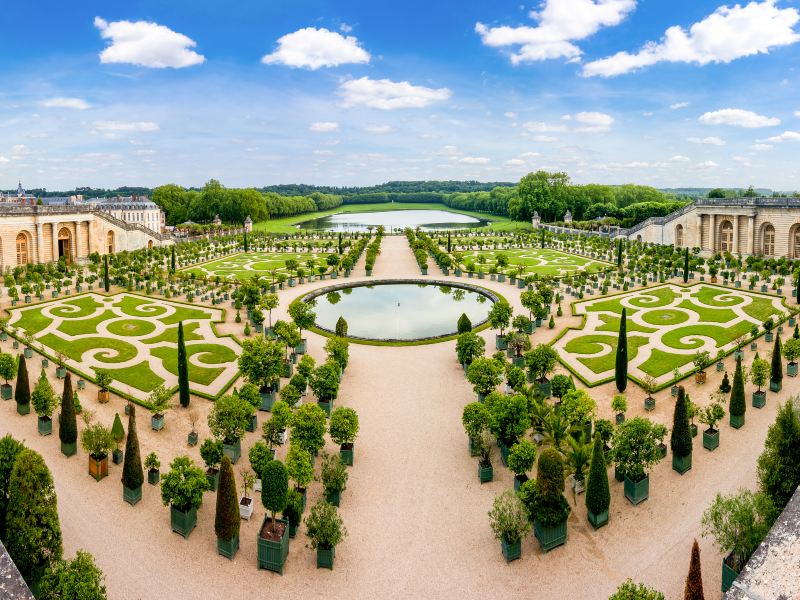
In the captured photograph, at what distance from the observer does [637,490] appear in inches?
657

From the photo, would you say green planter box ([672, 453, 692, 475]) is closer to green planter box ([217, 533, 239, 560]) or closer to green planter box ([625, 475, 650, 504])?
green planter box ([625, 475, 650, 504])

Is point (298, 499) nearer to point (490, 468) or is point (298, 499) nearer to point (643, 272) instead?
point (490, 468)

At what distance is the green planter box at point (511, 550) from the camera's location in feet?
47.2

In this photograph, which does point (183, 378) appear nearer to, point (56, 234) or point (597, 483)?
point (597, 483)

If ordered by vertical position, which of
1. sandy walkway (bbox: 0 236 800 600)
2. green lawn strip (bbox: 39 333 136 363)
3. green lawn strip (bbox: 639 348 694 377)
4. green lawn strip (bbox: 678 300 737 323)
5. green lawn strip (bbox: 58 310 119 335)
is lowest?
sandy walkway (bbox: 0 236 800 600)

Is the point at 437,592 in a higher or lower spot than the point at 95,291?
lower

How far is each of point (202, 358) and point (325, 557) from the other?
16656 millimetres

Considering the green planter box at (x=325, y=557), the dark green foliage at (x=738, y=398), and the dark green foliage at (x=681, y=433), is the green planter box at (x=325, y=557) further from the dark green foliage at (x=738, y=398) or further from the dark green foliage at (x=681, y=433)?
the dark green foliage at (x=738, y=398)

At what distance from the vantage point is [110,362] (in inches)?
1093

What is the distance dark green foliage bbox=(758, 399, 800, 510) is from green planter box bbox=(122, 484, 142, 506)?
17050mm

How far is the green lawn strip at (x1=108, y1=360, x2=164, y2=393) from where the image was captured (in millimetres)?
24944

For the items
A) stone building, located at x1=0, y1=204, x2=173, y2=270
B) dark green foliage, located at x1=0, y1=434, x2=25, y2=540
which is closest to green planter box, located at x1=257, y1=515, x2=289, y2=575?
dark green foliage, located at x1=0, y1=434, x2=25, y2=540

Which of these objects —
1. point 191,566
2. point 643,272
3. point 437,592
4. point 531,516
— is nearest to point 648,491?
point 531,516

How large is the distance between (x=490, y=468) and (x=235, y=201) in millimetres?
105974
